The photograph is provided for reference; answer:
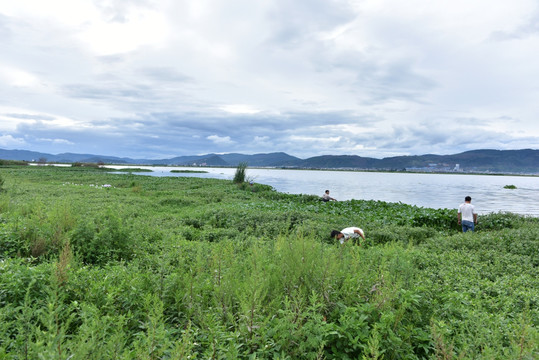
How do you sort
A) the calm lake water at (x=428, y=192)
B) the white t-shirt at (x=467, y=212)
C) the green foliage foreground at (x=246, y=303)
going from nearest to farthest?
the green foliage foreground at (x=246, y=303) < the white t-shirt at (x=467, y=212) < the calm lake water at (x=428, y=192)

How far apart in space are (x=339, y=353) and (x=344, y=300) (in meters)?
0.93

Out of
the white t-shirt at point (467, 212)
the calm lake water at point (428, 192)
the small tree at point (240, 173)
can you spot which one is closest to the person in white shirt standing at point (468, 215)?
the white t-shirt at point (467, 212)

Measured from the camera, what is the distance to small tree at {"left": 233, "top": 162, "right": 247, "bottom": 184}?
36469 millimetres

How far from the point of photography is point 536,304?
5.31m

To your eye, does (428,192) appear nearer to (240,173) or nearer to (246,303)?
(240,173)

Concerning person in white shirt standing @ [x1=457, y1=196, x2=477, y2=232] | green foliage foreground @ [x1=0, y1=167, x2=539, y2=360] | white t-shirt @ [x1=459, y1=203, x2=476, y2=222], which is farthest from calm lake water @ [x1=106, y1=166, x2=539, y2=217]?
green foliage foreground @ [x1=0, y1=167, x2=539, y2=360]

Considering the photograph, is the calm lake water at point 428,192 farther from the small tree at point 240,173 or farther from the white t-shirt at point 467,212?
the white t-shirt at point 467,212

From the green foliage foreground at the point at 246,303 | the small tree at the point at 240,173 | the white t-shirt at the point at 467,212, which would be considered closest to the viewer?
the green foliage foreground at the point at 246,303

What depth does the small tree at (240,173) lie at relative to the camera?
36.5m

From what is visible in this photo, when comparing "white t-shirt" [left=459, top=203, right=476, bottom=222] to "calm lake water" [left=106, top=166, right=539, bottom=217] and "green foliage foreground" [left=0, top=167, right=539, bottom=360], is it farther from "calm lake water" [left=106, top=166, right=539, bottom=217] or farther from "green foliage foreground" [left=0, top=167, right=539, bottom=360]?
"calm lake water" [left=106, top=166, right=539, bottom=217]

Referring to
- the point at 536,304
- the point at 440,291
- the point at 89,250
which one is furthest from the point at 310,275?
the point at 89,250

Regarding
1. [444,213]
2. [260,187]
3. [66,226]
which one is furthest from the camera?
[260,187]

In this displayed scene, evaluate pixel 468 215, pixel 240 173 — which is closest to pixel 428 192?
pixel 240 173

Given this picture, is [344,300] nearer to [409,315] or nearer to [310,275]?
[310,275]
